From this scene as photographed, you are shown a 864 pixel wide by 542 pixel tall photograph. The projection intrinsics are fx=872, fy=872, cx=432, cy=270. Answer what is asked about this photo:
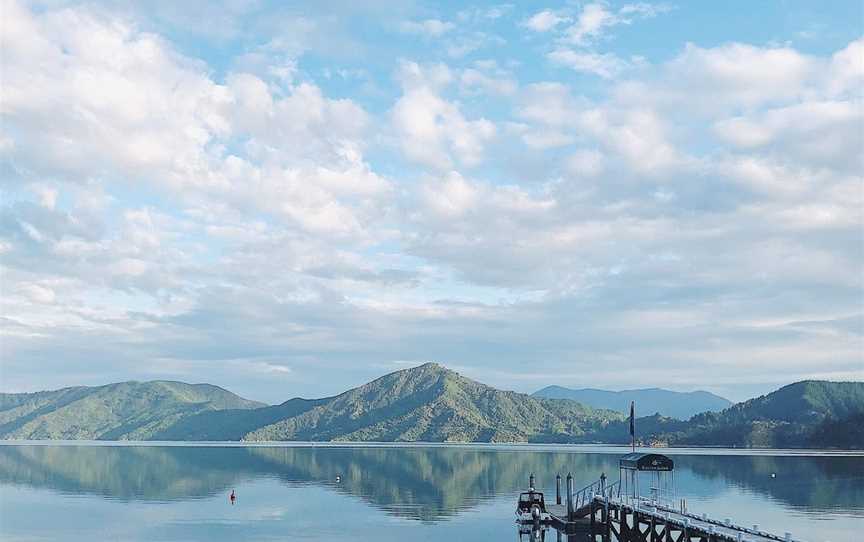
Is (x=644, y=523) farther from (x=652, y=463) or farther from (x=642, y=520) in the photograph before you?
(x=652, y=463)

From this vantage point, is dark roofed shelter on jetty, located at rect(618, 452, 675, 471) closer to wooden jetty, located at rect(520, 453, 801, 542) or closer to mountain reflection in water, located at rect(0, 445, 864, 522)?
wooden jetty, located at rect(520, 453, 801, 542)

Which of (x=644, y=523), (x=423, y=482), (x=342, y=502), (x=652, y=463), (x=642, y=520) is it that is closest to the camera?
(x=642, y=520)

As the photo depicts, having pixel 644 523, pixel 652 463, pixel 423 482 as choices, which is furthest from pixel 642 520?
pixel 423 482

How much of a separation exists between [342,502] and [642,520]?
51866 millimetres

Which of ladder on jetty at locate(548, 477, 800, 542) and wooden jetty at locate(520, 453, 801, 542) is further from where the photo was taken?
wooden jetty at locate(520, 453, 801, 542)

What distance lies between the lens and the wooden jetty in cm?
5105

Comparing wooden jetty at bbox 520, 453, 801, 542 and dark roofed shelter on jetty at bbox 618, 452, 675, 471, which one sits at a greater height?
dark roofed shelter on jetty at bbox 618, 452, 675, 471

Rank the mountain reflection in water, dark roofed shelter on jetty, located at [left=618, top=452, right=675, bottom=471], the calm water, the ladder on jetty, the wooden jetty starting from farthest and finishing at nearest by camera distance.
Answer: the mountain reflection in water
the calm water
dark roofed shelter on jetty, located at [left=618, top=452, right=675, bottom=471]
the wooden jetty
the ladder on jetty

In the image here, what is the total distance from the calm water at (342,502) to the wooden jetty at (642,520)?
5.81 m

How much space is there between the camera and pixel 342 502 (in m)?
110

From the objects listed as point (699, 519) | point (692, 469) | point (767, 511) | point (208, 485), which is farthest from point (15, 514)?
point (692, 469)

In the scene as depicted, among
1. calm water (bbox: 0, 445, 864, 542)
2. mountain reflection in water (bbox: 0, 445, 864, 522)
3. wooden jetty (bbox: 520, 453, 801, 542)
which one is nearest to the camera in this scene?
wooden jetty (bbox: 520, 453, 801, 542)

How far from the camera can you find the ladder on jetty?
50.0 meters

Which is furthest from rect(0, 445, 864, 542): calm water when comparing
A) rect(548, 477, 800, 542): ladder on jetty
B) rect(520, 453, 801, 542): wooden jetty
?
rect(548, 477, 800, 542): ladder on jetty
